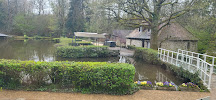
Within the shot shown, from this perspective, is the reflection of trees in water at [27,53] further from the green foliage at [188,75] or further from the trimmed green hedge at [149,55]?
the green foliage at [188,75]

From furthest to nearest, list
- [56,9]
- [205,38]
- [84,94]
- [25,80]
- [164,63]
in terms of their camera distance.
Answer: [56,9] < [205,38] < [164,63] < [25,80] < [84,94]

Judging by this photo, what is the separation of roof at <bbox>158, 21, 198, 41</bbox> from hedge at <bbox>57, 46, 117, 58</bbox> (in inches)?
307

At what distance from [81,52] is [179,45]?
12.8m

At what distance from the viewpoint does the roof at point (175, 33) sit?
19.6 m

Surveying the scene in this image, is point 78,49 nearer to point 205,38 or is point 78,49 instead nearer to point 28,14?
point 205,38

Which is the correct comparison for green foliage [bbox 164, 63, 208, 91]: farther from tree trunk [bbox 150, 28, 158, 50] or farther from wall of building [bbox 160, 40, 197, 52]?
wall of building [bbox 160, 40, 197, 52]

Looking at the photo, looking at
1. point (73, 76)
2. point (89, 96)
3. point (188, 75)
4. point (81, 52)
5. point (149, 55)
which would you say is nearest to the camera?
point (89, 96)

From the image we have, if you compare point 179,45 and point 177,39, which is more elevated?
point 177,39

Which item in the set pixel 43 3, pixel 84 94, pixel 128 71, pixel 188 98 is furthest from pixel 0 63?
pixel 43 3

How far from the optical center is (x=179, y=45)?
1983 centimetres

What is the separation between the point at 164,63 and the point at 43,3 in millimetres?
58259

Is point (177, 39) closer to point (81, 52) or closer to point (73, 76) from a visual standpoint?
point (81, 52)

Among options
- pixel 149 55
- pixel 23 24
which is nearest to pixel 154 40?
pixel 149 55

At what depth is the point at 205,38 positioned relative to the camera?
15.8 meters
